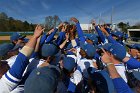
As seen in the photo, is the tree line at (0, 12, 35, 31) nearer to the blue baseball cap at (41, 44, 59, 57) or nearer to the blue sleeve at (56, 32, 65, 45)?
the blue sleeve at (56, 32, 65, 45)

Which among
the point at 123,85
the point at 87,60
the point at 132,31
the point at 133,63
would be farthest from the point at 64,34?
the point at 132,31

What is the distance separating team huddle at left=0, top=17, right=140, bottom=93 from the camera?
3.05m

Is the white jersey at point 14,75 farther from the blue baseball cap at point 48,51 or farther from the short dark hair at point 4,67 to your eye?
the short dark hair at point 4,67

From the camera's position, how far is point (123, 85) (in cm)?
326

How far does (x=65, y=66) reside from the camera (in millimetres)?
5516

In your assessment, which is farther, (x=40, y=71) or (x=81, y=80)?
(x=81, y=80)

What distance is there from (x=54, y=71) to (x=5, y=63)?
5.26ft

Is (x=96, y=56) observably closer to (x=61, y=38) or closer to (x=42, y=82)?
(x=61, y=38)

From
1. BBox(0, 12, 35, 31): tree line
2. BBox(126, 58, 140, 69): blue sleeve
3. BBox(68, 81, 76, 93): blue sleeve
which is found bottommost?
BBox(0, 12, 35, 31): tree line

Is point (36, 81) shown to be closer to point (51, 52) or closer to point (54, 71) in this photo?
point (54, 71)

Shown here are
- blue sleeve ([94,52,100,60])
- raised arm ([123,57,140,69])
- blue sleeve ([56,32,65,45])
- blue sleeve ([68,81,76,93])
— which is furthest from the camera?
blue sleeve ([56,32,65,45])

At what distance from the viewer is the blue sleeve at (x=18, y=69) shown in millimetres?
3479

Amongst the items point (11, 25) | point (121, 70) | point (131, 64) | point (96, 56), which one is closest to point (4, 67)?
point (121, 70)

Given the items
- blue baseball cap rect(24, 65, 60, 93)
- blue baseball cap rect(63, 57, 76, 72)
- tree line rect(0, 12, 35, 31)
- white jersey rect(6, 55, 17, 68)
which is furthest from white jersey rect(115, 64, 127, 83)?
tree line rect(0, 12, 35, 31)
